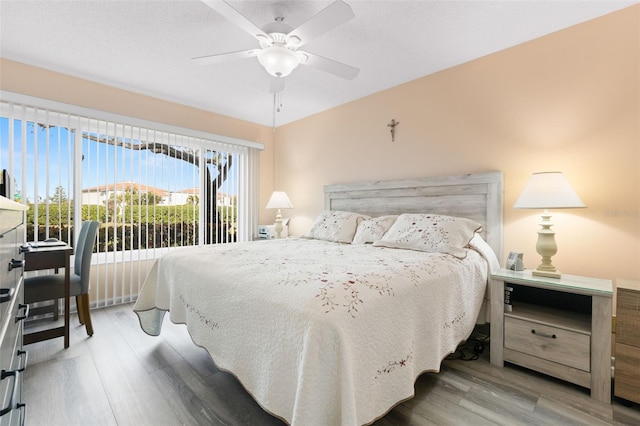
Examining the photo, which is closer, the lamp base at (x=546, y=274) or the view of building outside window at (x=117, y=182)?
the lamp base at (x=546, y=274)

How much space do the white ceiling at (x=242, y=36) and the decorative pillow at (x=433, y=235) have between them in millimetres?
1467

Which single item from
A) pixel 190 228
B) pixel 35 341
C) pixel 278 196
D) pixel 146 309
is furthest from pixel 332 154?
pixel 35 341

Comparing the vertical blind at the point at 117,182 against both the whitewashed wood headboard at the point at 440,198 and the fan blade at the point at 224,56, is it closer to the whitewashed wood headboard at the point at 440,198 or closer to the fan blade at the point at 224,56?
the fan blade at the point at 224,56

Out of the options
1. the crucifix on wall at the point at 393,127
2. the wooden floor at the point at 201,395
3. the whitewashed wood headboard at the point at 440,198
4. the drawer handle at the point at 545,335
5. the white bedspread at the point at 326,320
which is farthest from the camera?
the crucifix on wall at the point at 393,127

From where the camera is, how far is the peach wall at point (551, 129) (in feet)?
6.60

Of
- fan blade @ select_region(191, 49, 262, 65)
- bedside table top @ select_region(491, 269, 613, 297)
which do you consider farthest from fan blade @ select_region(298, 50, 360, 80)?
bedside table top @ select_region(491, 269, 613, 297)

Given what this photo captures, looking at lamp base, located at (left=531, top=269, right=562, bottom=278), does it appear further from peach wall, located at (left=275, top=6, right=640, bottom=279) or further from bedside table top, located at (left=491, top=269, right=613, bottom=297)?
peach wall, located at (left=275, top=6, right=640, bottom=279)

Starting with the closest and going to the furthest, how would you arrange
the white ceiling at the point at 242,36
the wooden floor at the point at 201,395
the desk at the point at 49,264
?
the wooden floor at the point at 201,395, the white ceiling at the point at 242,36, the desk at the point at 49,264

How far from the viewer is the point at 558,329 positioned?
1.83 metres

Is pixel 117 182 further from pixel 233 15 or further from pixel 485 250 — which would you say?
pixel 485 250

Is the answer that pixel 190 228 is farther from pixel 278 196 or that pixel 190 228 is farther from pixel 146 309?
pixel 146 309

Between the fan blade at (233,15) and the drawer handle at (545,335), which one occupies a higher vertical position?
the fan blade at (233,15)

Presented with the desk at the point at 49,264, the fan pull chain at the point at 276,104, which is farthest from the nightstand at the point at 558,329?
the desk at the point at 49,264

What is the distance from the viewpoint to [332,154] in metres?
3.97
